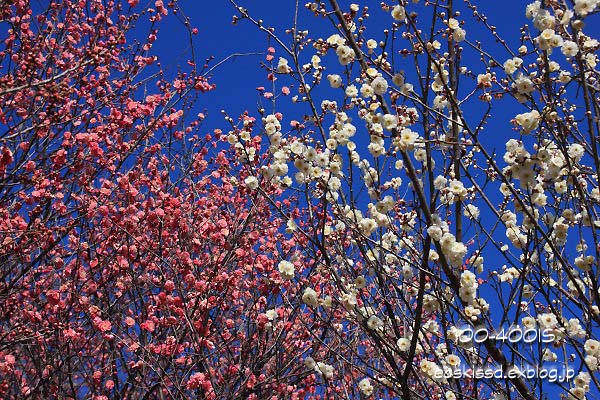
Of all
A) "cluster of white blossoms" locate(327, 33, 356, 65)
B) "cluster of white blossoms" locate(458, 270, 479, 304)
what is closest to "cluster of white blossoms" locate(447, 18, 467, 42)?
"cluster of white blossoms" locate(327, 33, 356, 65)

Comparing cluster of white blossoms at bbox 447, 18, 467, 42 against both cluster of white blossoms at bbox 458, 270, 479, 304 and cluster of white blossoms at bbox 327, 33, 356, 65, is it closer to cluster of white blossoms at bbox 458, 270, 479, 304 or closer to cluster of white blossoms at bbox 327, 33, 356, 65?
cluster of white blossoms at bbox 327, 33, 356, 65

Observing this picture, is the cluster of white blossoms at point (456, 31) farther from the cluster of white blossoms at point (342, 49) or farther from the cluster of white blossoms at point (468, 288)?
the cluster of white blossoms at point (468, 288)

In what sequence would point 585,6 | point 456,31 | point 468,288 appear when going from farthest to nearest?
point 456,31
point 468,288
point 585,6

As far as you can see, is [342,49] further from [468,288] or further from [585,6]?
[468,288]

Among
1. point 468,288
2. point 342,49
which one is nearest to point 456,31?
point 342,49

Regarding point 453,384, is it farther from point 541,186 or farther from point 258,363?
point 258,363

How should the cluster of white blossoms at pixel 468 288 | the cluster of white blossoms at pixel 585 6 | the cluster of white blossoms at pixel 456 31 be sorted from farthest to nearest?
the cluster of white blossoms at pixel 456 31, the cluster of white blossoms at pixel 468 288, the cluster of white blossoms at pixel 585 6

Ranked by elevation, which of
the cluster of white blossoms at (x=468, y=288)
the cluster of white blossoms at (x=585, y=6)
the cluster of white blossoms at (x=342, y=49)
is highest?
the cluster of white blossoms at (x=342, y=49)

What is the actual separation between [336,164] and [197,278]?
9.23 ft

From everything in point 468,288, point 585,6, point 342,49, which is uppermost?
point 342,49

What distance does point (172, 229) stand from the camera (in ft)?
A: 20.2

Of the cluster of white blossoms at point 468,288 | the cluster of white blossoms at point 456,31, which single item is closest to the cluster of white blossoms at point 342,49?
the cluster of white blossoms at point 456,31

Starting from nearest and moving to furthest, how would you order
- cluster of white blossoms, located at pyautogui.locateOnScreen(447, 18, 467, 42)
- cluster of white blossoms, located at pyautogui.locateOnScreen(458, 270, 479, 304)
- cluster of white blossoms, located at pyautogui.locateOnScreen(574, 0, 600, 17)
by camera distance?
cluster of white blossoms, located at pyautogui.locateOnScreen(574, 0, 600, 17) < cluster of white blossoms, located at pyautogui.locateOnScreen(458, 270, 479, 304) < cluster of white blossoms, located at pyautogui.locateOnScreen(447, 18, 467, 42)

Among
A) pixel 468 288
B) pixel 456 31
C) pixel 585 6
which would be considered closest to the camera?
pixel 585 6
